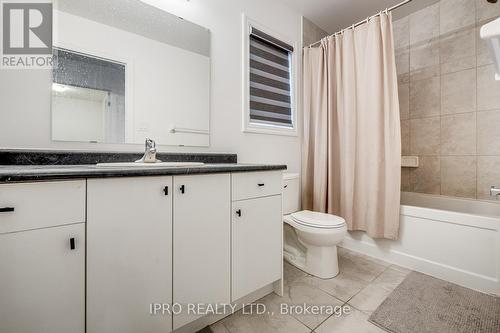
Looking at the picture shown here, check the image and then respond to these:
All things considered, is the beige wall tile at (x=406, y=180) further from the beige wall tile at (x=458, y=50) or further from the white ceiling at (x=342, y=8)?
the white ceiling at (x=342, y=8)

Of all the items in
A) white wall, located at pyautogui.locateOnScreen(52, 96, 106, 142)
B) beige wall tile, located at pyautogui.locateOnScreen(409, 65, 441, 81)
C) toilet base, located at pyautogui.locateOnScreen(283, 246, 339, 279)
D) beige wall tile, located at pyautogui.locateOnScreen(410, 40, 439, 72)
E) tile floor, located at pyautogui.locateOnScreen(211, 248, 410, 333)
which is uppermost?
beige wall tile, located at pyautogui.locateOnScreen(410, 40, 439, 72)

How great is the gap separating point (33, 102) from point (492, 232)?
285 cm

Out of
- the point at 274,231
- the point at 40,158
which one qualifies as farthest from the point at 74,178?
the point at 274,231

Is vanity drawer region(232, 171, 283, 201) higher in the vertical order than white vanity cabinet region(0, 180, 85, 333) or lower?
higher

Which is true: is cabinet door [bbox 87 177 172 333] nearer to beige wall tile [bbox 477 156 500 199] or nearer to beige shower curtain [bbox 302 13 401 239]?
beige shower curtain [bbox 302 13 401 239]

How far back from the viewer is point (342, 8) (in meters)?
2.33

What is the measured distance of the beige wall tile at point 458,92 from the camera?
2.12m

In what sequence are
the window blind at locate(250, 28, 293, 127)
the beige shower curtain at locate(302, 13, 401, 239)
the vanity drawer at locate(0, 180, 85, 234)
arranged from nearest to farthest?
the vanity drawer at locate(0, 180, 85, 234) → the beige shower curtain at locate(302, 13, 401, 239) → the window blind at locate(250, 28, 293, 127)

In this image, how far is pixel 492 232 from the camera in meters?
1.45

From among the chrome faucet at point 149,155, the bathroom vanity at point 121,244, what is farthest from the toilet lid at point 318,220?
the chrome faucet at point 149,155

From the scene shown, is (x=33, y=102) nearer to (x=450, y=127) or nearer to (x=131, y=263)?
(x=131, y=263)

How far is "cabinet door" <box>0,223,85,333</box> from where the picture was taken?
0.69m
